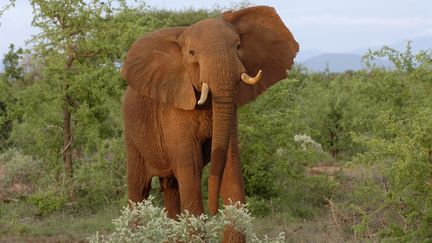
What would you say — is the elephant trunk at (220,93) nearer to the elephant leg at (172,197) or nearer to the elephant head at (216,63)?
the elephant head at (216,63)

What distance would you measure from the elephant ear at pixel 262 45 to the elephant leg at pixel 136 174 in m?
1.59

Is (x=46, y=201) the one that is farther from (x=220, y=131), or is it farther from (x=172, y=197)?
(x=220, y=131)

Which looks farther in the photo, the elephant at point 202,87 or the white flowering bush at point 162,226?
the elephant at point 202,87

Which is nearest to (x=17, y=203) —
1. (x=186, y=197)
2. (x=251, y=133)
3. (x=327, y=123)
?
(x=251, y=133)

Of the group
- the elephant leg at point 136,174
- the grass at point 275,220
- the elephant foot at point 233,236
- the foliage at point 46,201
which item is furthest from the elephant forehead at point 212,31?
the foliage at point 46,201

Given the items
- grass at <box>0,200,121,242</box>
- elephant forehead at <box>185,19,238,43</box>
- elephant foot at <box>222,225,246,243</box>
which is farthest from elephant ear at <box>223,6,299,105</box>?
grass at <box>0,200,121,242</box>

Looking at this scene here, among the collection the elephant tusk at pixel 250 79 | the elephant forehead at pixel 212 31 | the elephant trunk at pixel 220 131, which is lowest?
the elephant trunk at pixel 220 131

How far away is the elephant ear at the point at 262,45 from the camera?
6.71m

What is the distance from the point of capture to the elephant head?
5.89 metres

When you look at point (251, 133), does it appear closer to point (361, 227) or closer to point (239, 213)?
point (361, 227)

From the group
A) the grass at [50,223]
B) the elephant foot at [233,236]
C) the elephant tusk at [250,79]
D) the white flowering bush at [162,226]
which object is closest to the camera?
the white flowering bush at [162,226]

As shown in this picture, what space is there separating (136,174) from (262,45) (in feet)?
6.35

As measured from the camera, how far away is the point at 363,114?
13.9m

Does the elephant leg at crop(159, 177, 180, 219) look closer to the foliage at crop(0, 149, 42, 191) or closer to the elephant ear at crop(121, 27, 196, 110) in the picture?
the elephant ear at crop(121, 27, 196, 110)
